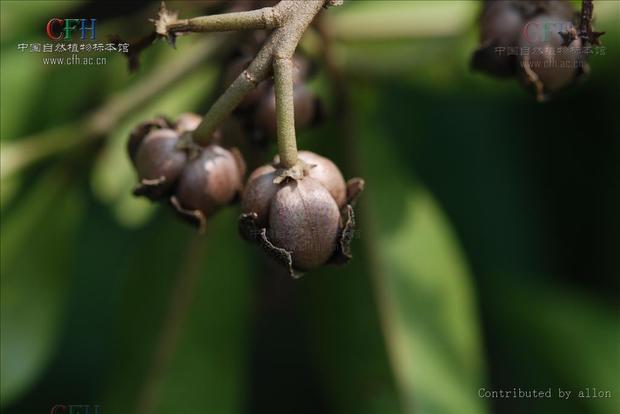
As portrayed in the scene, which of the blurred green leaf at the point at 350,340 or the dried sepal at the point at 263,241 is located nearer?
the dried sepal at the point at 263,241

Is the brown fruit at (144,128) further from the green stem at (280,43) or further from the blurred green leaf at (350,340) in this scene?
the blurred green leaf at (350,340)

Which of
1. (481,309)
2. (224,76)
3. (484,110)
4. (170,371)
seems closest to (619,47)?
(484,110)

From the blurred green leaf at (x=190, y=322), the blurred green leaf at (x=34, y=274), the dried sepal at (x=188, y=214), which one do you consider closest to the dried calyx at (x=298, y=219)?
the dried sepal at (x=188, y=214)

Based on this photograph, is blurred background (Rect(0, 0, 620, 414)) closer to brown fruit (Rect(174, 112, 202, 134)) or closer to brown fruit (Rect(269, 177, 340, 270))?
brown fruit (Rect(174, 112, 202, 134))

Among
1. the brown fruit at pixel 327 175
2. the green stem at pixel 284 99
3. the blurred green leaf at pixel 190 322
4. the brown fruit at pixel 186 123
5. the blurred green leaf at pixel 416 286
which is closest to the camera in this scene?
the green stem at pixel 284 99

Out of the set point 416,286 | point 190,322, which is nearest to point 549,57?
point 416,286

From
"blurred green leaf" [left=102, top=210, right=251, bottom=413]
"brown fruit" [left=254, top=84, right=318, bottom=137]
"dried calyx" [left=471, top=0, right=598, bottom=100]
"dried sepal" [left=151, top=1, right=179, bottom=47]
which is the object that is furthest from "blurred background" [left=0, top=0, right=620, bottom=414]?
"dried sepal" [left=151, top=1, right=179, bottom=47]
